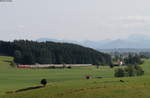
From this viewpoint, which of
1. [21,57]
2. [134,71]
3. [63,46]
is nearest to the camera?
[134,71]

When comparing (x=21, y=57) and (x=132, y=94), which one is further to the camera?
(x=21, y=57)

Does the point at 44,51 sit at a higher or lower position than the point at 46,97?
higher

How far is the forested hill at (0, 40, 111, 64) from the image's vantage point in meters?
159

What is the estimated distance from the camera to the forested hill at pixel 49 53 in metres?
159

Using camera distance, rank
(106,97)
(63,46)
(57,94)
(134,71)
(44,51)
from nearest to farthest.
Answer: (106,97), (57,94), (134,71), (44,51), (63,46)

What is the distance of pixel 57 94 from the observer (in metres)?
33.0

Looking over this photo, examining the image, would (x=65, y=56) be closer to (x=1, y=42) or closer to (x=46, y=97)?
(x=1, y=42)

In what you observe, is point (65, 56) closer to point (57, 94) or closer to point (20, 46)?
point (20, 46)

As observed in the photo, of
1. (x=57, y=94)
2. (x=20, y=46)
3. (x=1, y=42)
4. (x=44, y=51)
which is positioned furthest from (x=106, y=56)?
(x=57, y=94)

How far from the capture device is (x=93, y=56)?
6781 inches

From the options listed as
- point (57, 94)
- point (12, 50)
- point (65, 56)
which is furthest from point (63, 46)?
point (57, 94)

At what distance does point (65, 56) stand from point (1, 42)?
42.4 meters

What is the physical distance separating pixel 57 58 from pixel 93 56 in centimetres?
1993

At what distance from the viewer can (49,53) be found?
16550 cm
